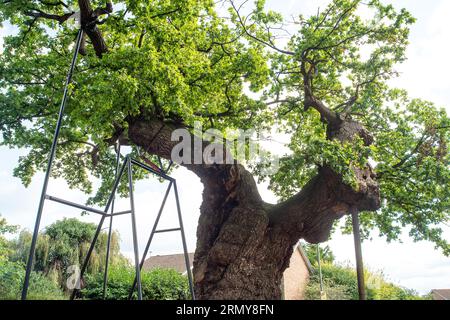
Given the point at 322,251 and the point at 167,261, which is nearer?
the point at 167,261

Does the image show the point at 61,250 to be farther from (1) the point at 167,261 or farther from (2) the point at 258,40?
(2) the point at 258,40

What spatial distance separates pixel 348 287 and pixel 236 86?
48.3 ft

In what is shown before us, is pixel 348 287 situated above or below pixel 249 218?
below

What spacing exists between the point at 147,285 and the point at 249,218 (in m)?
7.63

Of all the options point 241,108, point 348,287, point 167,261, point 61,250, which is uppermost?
point 241,108

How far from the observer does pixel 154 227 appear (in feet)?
19.1

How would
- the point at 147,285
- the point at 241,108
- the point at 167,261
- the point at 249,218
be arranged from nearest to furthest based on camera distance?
the point at 249,218 < the point at 241,108 < the point at 147,285 < the point at 167,261

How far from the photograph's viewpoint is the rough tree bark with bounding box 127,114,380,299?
7.41m

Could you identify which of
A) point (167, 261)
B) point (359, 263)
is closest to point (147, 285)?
point (359, 263)

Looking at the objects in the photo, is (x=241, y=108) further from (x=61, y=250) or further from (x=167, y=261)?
(x=167, y=261)

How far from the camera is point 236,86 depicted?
9.38 metres

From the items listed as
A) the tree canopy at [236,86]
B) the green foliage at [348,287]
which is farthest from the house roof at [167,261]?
the tree canopy at [236,86]

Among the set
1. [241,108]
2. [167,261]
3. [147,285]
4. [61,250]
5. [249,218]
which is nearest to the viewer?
[249,218]
